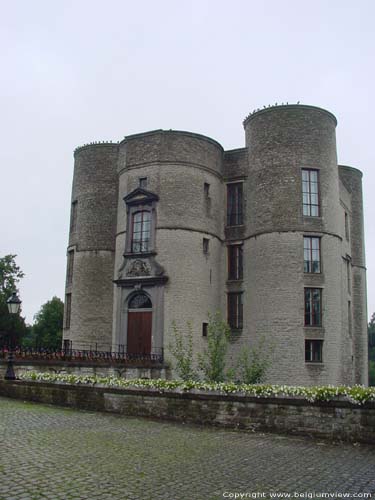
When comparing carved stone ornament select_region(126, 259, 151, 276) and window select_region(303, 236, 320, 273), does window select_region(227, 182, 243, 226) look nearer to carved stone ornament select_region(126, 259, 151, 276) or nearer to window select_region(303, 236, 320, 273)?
window select_region(303, 236, 320, 273)

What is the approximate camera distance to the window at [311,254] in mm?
29000

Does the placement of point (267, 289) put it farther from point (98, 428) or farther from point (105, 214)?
point (98, 428)

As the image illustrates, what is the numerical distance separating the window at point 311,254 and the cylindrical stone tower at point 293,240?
0.37 feet

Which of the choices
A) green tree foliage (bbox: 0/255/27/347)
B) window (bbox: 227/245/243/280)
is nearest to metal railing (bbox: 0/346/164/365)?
window (bbox: 227/245/243/280)

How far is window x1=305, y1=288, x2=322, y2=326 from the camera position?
93.1 ft

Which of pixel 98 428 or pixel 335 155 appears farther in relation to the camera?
pixel 335 155

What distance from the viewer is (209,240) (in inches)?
1221

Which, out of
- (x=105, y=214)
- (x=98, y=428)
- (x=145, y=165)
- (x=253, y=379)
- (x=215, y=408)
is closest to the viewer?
(x=98, y=428)

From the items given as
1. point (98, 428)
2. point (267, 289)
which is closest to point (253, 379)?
point (267, 289)

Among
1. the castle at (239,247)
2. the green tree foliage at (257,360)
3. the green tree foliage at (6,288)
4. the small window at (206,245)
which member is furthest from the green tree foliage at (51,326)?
the green tree foliage at (257,360)

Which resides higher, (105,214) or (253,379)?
(105,214)

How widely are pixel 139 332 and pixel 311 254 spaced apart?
399 inches

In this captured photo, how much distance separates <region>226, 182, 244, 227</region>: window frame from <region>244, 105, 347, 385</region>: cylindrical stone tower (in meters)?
0.73

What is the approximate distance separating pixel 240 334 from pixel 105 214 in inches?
462
